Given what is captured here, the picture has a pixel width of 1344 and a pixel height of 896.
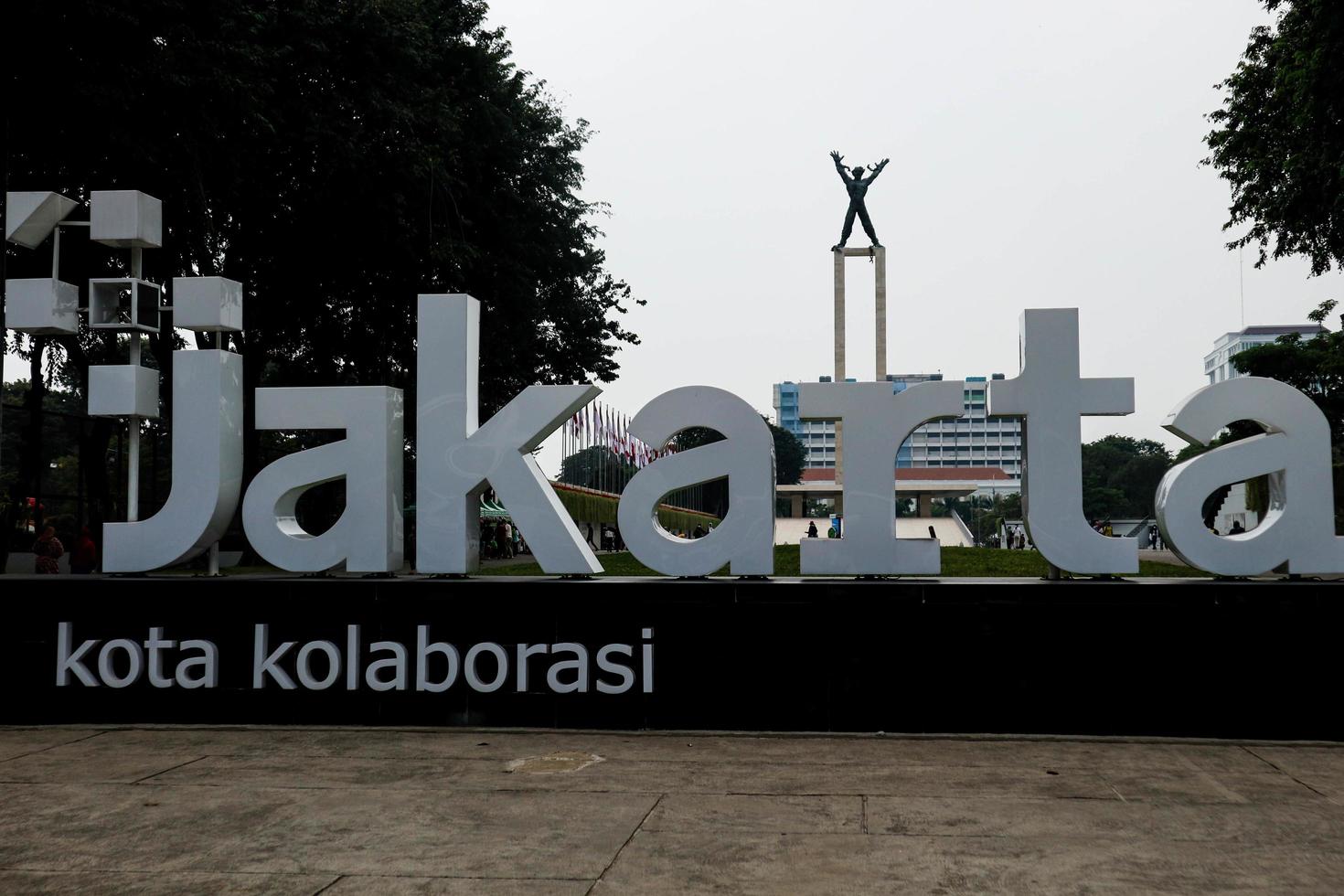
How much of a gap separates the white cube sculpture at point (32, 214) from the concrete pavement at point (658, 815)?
435cm

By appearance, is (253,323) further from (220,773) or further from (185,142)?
(220,773)

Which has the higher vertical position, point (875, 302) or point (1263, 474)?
point (875, 302)

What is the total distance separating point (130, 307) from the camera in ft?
34.6

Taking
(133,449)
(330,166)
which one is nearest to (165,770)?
(133,449)

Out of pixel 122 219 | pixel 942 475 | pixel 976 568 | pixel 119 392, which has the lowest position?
pixel 976 568

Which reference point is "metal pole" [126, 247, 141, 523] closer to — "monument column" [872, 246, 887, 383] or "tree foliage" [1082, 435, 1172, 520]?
"monument column" [872, 246, 887, 383]

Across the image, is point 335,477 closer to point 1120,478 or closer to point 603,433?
point 603,433

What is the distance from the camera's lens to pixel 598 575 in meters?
10.2

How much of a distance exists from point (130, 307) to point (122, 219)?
2.50ft

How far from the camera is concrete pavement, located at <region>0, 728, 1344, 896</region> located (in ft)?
18.3

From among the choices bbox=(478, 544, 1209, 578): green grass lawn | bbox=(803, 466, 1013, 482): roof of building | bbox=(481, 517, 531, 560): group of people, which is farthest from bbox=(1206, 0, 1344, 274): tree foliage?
bbox=(803, 466, 1013, 482): roof of building

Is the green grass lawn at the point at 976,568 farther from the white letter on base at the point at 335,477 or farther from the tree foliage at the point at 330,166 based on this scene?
the white letter on base at the point at 335,477

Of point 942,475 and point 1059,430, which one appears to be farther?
point 942,475

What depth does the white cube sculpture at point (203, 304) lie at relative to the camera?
10117mm
